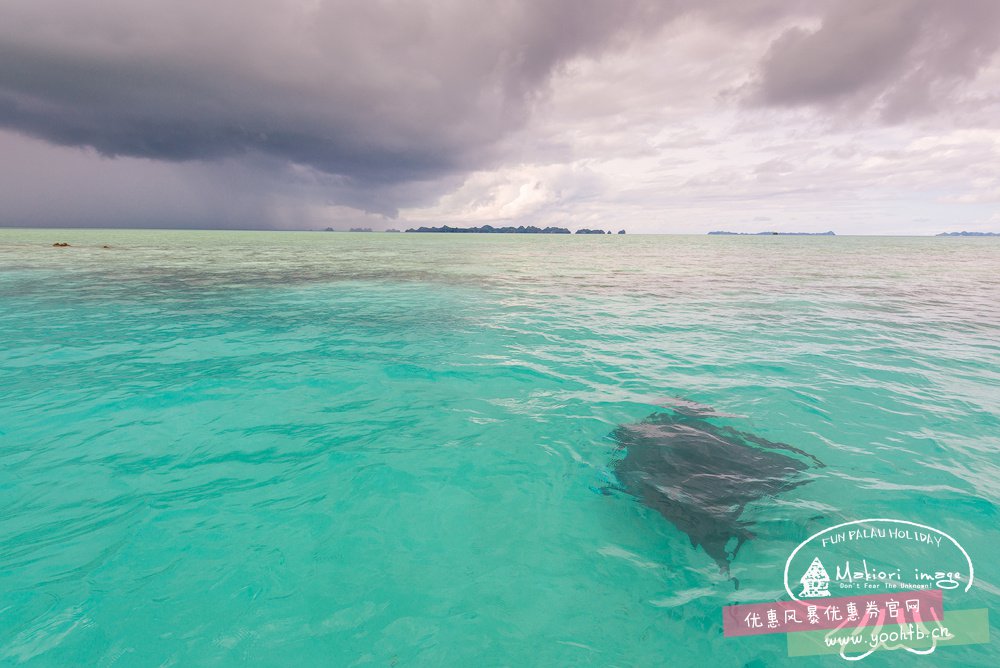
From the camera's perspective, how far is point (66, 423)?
29.6 ft

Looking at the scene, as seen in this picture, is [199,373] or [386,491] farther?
[199,373]

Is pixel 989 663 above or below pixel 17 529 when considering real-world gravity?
above

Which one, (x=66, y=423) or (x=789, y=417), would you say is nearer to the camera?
(x=66, y=423)

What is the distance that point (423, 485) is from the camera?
7309mm

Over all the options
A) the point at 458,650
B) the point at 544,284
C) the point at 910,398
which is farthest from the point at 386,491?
the point at 544,284

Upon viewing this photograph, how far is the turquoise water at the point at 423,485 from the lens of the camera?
4570 millimetres

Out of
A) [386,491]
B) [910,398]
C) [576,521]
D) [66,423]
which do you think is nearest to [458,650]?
[576,521]

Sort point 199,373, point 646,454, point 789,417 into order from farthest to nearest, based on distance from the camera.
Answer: point 199,373, point 789,417, point 646,454

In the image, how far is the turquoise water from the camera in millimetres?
4570

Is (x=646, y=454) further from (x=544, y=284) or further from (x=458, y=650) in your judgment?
(x=544, y=284)

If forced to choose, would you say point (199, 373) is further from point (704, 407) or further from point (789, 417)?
point (789, 417)

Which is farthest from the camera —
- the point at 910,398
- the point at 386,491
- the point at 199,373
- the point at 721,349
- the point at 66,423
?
the point at 721,349

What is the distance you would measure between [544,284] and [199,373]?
83.9 ft

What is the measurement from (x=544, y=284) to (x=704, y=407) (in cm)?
2466
